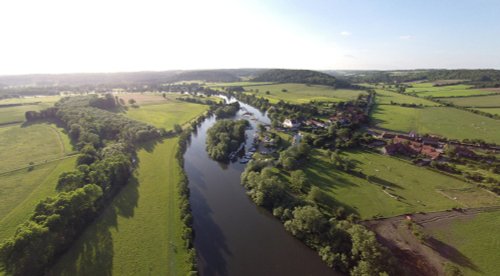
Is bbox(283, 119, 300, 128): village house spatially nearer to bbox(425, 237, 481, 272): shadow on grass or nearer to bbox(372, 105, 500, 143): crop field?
bbox(372, 105, 500, 143): crop field

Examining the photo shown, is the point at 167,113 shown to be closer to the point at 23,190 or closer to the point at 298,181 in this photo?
the point at 23,190

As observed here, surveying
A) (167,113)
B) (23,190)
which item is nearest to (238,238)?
(23,190)

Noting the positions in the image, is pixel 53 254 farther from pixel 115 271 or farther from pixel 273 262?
pixel 273 262

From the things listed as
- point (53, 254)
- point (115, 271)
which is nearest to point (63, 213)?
point (53, 254)

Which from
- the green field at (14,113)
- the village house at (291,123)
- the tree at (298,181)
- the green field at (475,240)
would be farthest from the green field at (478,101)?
the green field at (14,113)

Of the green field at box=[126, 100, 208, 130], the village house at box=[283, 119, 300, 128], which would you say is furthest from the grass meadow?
the village house at box=[283, 119, 300, 128]

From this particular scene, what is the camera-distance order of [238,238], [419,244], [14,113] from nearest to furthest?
Answer: [419,244]
[238,238]
[14,113]

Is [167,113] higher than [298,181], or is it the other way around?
[167,113]

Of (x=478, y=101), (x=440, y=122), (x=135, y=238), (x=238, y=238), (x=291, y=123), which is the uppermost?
(x=478, y=101)
